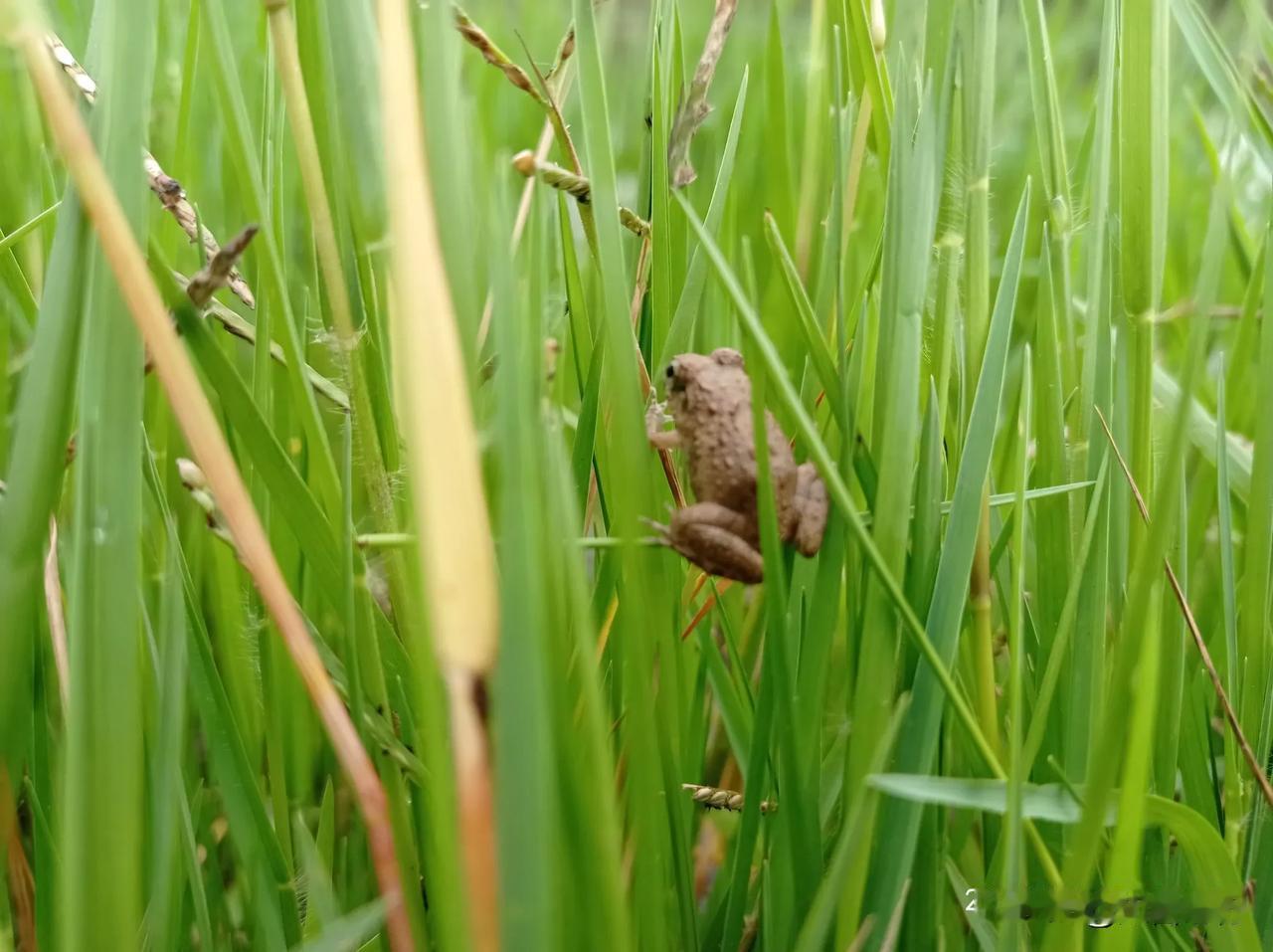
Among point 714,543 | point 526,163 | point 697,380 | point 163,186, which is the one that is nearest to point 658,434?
point 697,380

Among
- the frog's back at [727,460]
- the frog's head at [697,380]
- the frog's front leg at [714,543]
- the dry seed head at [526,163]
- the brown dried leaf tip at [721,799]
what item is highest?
the dry seed head at [526,163]

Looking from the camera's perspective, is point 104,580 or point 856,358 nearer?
point 104,580

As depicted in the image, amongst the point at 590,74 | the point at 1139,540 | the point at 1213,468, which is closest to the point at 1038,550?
the point at 1139,540

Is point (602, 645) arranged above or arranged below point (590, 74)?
below

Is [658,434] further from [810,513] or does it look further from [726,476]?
[810,513]

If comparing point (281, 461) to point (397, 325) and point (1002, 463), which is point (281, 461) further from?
point (1002, 463)

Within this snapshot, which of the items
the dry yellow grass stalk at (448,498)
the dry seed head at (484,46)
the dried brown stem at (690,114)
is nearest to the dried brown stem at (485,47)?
the dry seed head at (484,46)

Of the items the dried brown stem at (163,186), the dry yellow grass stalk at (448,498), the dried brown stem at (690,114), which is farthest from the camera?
the dried brown stem at (690,114)

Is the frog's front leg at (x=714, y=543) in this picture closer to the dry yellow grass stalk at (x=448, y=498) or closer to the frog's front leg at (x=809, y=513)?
the frog's front leg at (x=809, y=513)
